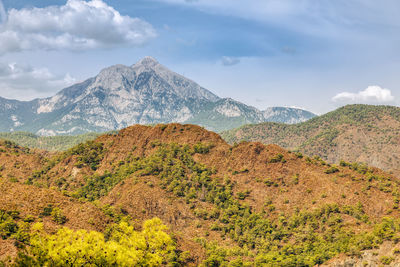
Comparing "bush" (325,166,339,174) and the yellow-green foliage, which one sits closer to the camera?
the yellow-green foliage

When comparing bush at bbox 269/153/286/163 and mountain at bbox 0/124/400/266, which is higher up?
bush at bbox 269/153/286/163

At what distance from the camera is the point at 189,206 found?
322ft

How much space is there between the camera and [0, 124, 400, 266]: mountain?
5534 centimetres

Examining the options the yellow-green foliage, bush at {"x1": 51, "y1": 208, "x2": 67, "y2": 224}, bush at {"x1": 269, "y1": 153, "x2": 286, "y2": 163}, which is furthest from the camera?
bush at {"x1": 269, "y1": 153, "x2": 286, "y2": 163}

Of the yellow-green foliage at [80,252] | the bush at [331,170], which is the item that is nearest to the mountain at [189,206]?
the yellow-green foliage at [80,252]

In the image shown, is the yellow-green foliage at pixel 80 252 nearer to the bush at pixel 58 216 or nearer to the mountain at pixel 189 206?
the mountain at pixel 189 206

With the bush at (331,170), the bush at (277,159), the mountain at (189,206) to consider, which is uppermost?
the bush at (277,159)

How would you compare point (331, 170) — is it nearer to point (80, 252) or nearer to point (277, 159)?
point (277, 159)

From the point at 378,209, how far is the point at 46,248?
281ft

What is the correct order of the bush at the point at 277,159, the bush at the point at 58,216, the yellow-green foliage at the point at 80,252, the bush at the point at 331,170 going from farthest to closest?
the bush at the point at 277,159, the bush at the point at 331,170, the bush at the point at 58,216, the yellow-green foliage at the point at 80,252

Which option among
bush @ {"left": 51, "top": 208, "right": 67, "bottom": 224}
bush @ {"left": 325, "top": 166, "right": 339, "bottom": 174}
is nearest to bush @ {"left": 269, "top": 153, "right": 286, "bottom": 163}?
bush @ {"left": 325, "top": 166, "right": 339, "bottom": 174}

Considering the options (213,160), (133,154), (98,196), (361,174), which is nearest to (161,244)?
(98,196)

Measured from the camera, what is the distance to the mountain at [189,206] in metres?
55.3

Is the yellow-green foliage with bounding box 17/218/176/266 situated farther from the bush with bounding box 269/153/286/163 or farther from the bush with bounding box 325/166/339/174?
the bush with bounding box 325/166/339/174
